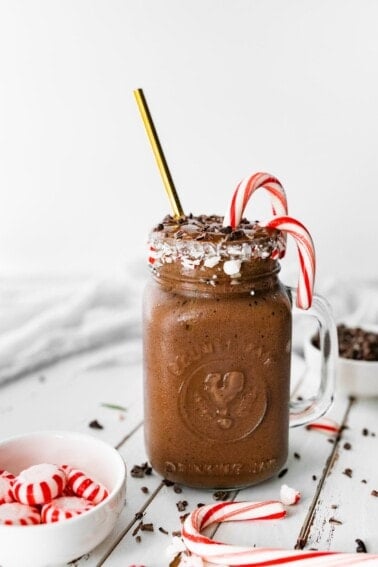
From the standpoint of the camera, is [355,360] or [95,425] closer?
[95,425]

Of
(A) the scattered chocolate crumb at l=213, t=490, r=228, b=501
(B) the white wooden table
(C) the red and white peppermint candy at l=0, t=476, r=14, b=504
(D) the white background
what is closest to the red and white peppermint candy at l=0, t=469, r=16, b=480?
(C) the red and white peppermint candy at l=0, t=476, r=14, b=504

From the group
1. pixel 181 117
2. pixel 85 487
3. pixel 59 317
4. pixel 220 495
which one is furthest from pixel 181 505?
pixel 181 117

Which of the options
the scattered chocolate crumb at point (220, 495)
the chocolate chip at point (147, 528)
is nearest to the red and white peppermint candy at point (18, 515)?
the chocolate chip at point (147, 528)

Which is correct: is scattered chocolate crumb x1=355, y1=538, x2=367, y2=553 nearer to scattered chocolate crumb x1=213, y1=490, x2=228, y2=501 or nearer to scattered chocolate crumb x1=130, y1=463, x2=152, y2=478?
scattered chocolate crumb x1=213, y1=490, x2=228, y2=501

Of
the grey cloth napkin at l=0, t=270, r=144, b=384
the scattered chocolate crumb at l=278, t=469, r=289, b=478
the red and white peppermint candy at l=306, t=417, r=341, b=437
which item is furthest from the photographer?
the grey cloth napkin at l=0, t=270, r=144, b=384

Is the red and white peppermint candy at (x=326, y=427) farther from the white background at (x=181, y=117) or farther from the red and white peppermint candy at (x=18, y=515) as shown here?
the white background at (x=181, y=117)

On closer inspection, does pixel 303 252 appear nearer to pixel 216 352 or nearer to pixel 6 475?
pixel 216 352
